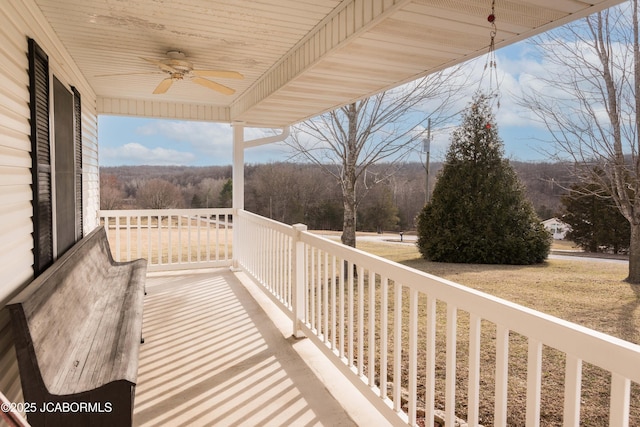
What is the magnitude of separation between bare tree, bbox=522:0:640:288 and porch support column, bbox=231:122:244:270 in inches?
175

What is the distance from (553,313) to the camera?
3.97 meters

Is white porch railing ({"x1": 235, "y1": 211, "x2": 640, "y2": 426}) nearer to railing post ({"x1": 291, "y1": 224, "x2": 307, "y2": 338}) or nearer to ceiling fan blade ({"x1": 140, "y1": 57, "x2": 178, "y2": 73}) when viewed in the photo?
railing post ({"x1": 291, "y1": 224, "x2": 307, "y2": 338})

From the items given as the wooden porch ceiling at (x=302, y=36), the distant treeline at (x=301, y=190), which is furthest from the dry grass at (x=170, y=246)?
the wooden porch ceiling at (x=302, y=36)

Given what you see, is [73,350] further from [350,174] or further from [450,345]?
[350,174]

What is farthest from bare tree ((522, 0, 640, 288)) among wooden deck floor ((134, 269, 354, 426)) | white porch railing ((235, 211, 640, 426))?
wooden deck floor ((134, 269, 354, 426))

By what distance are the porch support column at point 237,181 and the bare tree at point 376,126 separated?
1.63 m

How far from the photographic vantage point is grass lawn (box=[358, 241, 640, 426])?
8.61 ft

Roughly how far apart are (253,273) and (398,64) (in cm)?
320

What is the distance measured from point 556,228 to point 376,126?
3746 millimetres

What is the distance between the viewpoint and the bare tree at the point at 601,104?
4.48m

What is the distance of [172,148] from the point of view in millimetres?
22188

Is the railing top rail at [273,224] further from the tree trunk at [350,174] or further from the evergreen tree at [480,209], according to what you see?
the evergreen tree at [480,209]

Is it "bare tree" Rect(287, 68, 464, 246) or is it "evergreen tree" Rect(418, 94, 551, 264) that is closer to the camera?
"bare tree" Rect(287, 68, 464, 246)

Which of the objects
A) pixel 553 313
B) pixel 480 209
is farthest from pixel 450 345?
pixel 480 209
